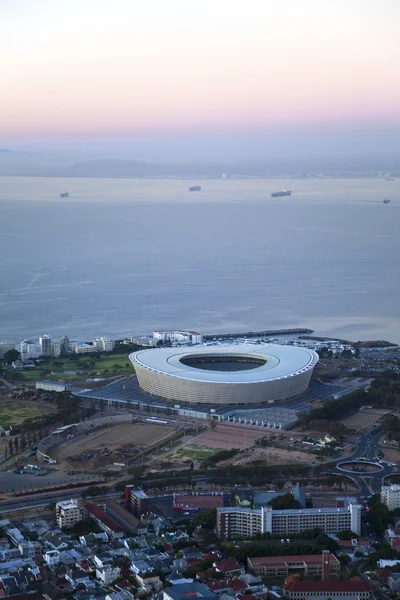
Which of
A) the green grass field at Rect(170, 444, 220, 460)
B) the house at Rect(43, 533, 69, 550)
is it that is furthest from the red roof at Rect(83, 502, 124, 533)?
the green grass field at Rect(170, 444, 220, 460)

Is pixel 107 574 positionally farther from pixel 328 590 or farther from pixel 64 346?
pixel 64 346

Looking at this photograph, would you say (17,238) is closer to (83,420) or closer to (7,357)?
(7,357)

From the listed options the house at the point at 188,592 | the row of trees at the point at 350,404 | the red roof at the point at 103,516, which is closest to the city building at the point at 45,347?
the row of trees at the point at 350,404

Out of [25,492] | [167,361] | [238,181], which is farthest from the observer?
[238,181]

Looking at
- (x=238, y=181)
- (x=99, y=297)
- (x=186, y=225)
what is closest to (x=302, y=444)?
(x=99, y=297)

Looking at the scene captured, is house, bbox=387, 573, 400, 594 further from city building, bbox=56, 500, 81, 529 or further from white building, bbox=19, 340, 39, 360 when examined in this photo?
white building, bbox=19, 340, 39, 360

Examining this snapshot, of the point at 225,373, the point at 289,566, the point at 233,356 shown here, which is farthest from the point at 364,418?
the point at 289,566
